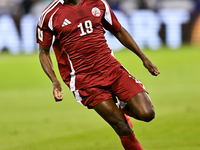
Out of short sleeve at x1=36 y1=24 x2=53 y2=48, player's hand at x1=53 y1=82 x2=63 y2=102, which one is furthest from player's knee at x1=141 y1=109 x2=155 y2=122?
short sleeve at x1=36 y1=24 x2=53 y2=48

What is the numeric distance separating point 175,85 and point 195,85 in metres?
0.55

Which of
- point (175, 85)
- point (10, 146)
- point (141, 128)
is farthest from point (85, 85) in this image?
point (175, 85)

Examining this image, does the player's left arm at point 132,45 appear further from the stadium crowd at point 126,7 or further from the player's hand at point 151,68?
the stadium crowd at point 126,7

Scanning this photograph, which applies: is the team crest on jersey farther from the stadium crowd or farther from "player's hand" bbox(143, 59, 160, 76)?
the stadium crowd

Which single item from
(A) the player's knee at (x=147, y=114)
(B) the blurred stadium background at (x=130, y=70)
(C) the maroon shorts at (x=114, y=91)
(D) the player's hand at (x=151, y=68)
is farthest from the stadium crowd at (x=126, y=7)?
(A) the player's knee at (x=147, y=114)

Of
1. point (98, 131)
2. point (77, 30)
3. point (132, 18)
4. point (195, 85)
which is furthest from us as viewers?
point (132, 18)

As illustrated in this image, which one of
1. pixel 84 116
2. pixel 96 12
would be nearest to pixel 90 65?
pixel 96 12

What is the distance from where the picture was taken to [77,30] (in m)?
5.38

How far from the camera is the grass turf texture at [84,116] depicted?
265 inches

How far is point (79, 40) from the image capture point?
17.6 feet

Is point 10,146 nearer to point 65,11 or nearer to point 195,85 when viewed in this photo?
point 65,11

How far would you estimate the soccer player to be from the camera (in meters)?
5.29

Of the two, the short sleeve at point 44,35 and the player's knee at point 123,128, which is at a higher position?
the short sleeve at point 44,35

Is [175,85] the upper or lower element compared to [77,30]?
lower
